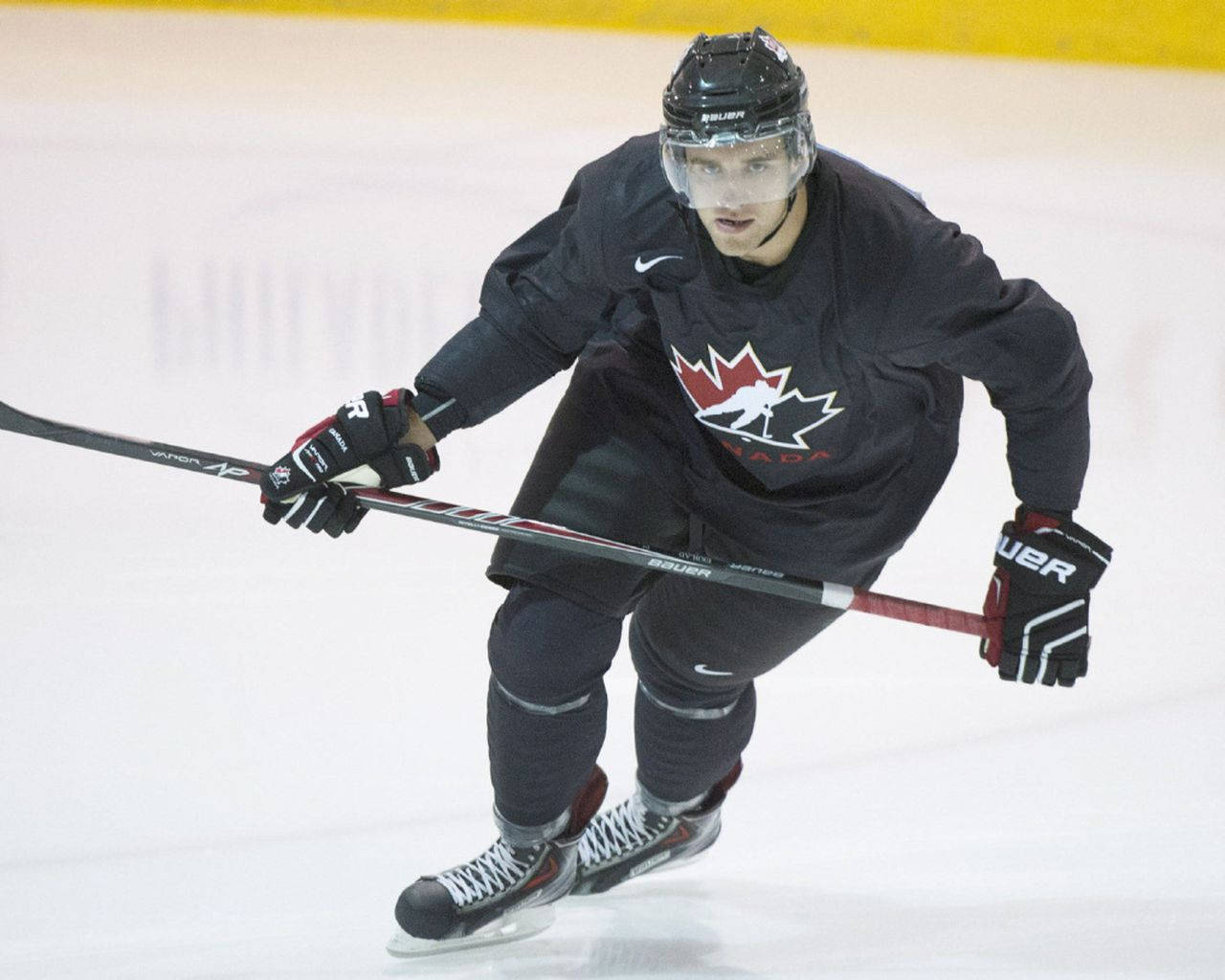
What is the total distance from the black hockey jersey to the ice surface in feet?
1.97

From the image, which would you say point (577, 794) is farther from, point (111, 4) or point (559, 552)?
point (111, 4)

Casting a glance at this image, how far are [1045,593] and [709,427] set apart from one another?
0.45 metres

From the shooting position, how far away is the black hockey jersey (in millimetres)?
1785

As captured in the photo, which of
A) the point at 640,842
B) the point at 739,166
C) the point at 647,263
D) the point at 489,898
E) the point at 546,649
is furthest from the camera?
the point at 640,842

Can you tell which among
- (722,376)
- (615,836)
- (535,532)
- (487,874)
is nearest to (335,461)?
(535,532)

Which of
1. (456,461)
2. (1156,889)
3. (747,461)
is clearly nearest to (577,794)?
(747,461)

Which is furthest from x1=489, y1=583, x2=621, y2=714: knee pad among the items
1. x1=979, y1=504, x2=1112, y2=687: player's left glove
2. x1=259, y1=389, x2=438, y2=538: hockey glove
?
x1=979, y1=504, x2=1112, y2=687: player's left glove

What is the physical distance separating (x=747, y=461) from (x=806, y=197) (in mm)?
348

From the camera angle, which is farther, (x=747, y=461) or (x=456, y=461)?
(x=456, y=461)

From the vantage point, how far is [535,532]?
6.50 feet

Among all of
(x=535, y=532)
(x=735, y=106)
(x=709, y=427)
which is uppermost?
(x=735, y=106)

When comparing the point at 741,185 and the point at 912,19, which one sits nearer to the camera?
the point at 741,185

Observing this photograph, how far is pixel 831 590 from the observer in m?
2.06

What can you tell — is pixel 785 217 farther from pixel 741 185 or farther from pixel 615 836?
pixel 615 836
